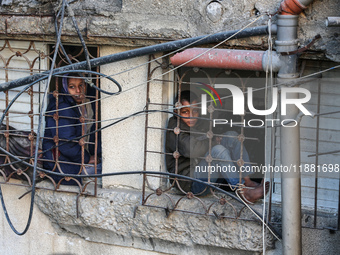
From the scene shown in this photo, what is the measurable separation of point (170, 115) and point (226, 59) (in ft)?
2.81

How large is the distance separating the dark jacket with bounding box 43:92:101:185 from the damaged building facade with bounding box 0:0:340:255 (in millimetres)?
132

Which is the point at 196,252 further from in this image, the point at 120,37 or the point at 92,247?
the point at 120,37

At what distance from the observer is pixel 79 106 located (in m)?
5.02

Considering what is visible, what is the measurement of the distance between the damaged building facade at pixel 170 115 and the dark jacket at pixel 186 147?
11 cm

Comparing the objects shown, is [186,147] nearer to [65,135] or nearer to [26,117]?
[65,135]

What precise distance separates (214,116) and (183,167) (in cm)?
50

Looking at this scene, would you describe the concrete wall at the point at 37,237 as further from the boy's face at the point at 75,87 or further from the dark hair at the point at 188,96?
the dark hair at the point at 188,96

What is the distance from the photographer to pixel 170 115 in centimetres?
485

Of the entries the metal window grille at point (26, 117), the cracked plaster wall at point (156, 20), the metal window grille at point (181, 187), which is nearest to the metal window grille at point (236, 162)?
the metal window grille at point (181, 187)

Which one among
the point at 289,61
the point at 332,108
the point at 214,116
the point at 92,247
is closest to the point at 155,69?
the point at 214,116

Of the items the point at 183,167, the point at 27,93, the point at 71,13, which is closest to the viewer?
the point at 71,13

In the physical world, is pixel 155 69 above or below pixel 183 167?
above

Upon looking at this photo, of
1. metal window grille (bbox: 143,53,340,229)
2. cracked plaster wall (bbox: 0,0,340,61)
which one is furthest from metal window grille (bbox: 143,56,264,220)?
cracked plaster wall (bbox: 0,0,340,61)

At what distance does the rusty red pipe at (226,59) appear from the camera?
415 cm
